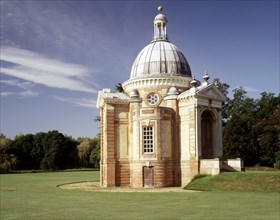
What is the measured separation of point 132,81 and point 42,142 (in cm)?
5821

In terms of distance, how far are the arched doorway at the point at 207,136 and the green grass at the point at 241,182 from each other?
746 cm

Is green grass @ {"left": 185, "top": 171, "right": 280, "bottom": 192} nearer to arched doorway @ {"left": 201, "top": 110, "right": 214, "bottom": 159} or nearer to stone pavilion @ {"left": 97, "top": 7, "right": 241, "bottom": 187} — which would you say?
stone pavilion @ {"left": 97, "top": 7, "right": 241, "bottom": 187}

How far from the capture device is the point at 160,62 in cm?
4416

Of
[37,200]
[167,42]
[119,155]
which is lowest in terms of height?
[37,200]

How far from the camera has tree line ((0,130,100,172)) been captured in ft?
306

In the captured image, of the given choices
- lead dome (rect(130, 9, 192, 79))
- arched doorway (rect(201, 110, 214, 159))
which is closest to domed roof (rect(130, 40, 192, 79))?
lead dome (rect(130, 9, 192, 79))

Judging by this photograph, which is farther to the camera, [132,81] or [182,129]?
[132,81]

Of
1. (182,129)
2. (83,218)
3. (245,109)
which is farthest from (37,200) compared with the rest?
(245,109)

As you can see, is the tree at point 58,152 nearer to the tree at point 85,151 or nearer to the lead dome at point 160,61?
the tree at point 85,151

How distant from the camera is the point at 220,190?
106 ft

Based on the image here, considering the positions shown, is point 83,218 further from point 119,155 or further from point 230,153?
point 230,153

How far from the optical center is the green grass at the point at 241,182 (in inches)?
1228

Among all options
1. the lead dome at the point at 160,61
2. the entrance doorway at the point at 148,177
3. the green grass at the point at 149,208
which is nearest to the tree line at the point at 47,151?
the lead dome at the point at 160,61

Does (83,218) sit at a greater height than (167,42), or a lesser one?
lesser
